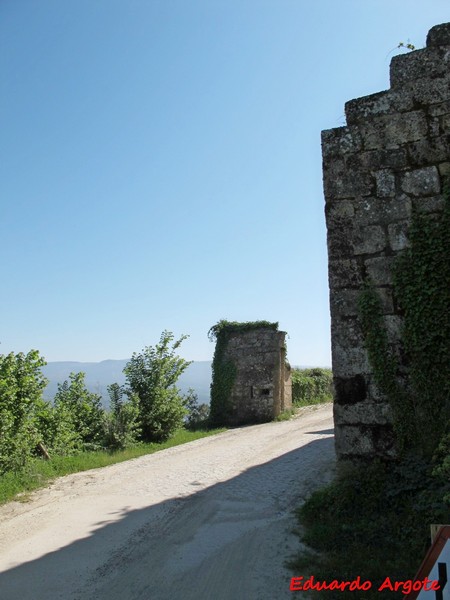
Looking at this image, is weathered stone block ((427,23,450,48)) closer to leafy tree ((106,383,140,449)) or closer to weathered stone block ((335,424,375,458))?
weathered stone block ((335,424,375,458))

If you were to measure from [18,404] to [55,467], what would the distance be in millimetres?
1517

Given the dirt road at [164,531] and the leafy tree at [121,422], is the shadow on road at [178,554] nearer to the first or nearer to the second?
the dirt road at [164,531]

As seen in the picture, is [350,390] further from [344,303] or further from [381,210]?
[381,210]

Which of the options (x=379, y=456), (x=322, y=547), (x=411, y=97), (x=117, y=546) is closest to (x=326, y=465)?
(x=379, y=456)

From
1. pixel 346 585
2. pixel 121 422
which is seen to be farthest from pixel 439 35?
pixel 121 422

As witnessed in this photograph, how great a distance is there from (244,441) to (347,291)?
6980mm

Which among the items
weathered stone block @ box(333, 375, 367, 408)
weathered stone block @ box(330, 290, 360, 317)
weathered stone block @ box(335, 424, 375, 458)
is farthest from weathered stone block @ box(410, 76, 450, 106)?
weathered stone block @ box(335, 424, 375, 458)

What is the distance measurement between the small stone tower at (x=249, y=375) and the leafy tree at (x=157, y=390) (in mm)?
2713

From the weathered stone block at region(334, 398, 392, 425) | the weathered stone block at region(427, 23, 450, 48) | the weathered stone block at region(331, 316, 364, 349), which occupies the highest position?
the weathered stone block at region(427, 23, 450, 48)

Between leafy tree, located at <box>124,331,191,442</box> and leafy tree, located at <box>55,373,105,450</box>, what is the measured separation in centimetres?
115

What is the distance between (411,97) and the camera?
16.5 feet

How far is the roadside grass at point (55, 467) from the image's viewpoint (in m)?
7.22

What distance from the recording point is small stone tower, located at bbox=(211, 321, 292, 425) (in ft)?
53.0

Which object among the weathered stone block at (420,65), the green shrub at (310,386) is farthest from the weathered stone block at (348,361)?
the green shrub at (310,386)
